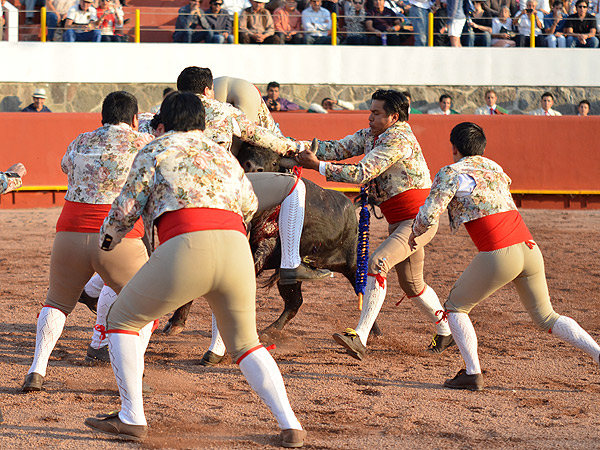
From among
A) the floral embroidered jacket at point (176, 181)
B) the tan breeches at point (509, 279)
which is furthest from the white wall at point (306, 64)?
the floral embroidered jacket at point (176, 181)

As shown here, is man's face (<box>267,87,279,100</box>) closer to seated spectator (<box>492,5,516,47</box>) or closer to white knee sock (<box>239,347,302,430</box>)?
seated spectator (<box>492,5,516,47</box>)

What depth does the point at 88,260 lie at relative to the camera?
4.71 metres

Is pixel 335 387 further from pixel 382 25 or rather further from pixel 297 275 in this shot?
pixel 382 25

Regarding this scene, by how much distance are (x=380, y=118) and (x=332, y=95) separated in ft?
35.5

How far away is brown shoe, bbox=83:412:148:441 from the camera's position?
4.01m

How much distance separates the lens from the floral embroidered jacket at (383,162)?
5453mm

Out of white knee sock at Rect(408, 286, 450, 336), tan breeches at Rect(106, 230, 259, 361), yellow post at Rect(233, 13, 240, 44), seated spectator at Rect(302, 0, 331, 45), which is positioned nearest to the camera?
tan breeches at Rect(106, 230, 259, 361)

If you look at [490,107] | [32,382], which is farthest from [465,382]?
[490,107]

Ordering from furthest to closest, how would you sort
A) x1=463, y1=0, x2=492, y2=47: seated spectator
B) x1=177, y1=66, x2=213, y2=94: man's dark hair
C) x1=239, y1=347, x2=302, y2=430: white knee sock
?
x1=463, y1=0, x2=492, y2=47: seated spectator, x1=177, y1=66, x2=213, y2=94: man's dark hair, x1=239, y1=347, x2=302, y2=430: white knee sock

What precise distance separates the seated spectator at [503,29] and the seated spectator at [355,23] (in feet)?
8.24

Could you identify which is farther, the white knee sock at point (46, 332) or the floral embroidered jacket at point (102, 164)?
the white knee sock at point (46, 332)

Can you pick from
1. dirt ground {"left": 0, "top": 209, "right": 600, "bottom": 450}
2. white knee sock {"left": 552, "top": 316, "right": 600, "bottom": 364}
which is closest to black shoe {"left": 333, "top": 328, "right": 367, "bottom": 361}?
dirt ground {"left": 0, "top": 209, "right": 600, "bottom": 450}

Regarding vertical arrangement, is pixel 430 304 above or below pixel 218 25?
below

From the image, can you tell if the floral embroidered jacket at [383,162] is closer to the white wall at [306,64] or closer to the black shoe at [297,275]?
the black shoe at [297,275]
